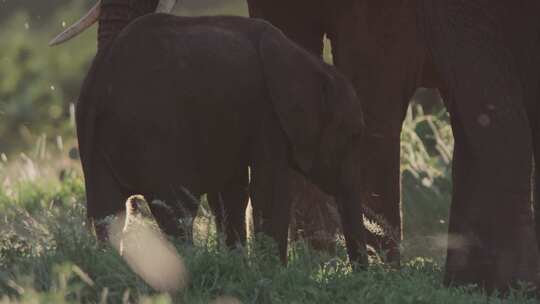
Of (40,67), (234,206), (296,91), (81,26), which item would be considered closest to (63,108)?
(40,67)

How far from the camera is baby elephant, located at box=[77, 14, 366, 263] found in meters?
6.00

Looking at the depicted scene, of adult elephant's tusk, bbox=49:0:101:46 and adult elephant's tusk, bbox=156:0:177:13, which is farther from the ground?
adult elephant's tusk, bbox=156:0:177:13

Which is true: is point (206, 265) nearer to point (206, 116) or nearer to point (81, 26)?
point (206, 116)

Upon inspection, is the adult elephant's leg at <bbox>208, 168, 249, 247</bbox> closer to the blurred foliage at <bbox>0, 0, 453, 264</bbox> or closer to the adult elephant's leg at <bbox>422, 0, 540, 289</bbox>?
the adult elephant's leg at <bbox>422, 0, 540, 289</bbox>

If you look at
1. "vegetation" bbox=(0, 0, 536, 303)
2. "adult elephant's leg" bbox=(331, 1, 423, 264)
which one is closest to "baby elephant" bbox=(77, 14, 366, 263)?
"vegetation" bbox=(0, 0, 536, 303)

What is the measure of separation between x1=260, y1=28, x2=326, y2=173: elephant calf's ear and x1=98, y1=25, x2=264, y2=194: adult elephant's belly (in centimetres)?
6

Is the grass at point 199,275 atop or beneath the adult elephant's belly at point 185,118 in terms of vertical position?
beneath

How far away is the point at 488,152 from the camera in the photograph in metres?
6.11

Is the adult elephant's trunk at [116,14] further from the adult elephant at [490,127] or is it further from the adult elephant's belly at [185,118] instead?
the adult elephant at [490,127]

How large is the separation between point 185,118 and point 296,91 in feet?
1.51

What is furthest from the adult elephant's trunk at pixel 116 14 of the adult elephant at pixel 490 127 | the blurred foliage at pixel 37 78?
the blurred foliage at pixel 37 78

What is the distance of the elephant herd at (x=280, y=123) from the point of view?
6.02 meters

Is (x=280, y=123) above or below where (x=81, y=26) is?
below

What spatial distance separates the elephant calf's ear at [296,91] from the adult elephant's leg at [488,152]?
1.69ft
